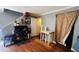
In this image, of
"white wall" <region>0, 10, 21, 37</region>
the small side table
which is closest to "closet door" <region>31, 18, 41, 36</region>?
the small side table

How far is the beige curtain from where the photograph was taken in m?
1.14

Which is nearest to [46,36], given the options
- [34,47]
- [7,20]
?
[34,47]

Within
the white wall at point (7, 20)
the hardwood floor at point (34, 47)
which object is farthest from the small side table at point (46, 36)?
the white wall at point (7, 20)

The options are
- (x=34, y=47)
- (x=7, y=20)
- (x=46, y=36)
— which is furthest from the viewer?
(x=46, y=36)

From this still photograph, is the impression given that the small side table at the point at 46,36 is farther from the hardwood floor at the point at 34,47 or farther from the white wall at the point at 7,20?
the white wall at the point at 7,20

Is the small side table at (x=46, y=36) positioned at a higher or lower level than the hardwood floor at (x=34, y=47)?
higher

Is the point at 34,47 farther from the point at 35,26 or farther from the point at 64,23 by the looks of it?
the point at 64,23

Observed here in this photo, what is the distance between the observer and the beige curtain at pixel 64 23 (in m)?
1.14

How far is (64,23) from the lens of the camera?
3.98ft

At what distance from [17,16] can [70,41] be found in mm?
890

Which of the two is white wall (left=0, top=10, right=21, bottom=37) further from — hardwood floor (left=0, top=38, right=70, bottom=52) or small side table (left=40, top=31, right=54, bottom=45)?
small side table (left=40, top=31, right=54, bottom=45)

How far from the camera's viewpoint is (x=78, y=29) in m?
1.10

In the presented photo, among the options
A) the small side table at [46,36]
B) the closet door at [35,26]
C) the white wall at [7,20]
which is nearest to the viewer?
the white wall at [7,20]
